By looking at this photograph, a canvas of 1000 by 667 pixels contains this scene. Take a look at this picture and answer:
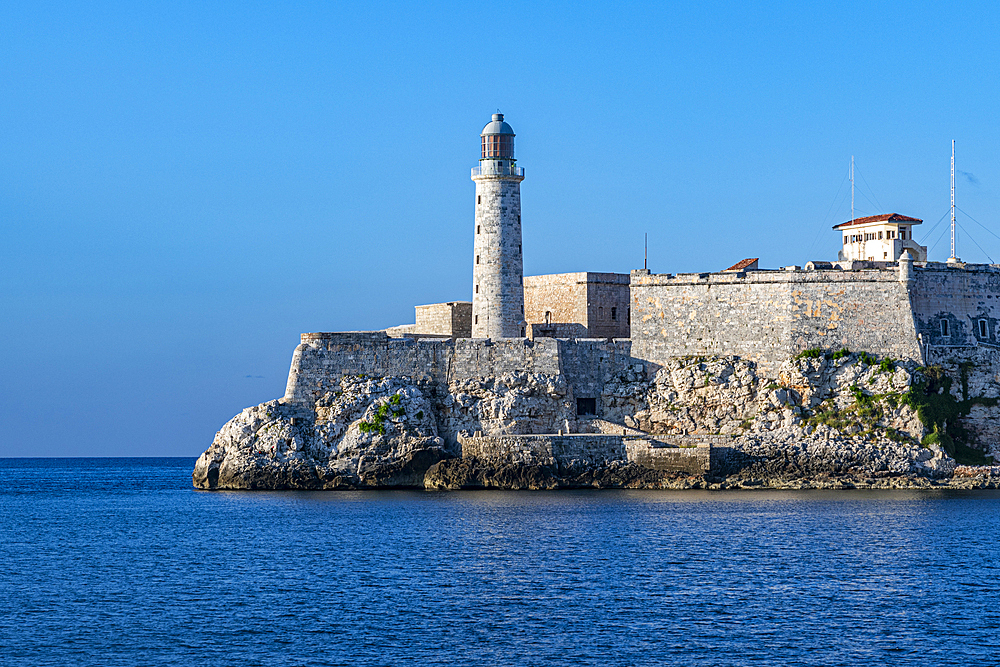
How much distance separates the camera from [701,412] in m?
41.3

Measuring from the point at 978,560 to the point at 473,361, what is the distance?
19949 millimetres

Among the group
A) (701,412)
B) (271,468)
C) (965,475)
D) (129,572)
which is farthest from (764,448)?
(129,572)

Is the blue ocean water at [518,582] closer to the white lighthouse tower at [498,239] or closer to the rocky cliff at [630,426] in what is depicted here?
the rocky cliff at [630,426]

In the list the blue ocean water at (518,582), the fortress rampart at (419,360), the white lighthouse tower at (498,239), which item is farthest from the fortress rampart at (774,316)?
the blue ocean water at (518,582)

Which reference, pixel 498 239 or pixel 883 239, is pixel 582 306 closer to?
pixel 498 239

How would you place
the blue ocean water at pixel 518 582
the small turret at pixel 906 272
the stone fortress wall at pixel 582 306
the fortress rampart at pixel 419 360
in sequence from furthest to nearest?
the stone fortress wall at pixel 582 306 → the fortress rampart at pixel 419 360 → the small turret at pixel 906 272 → the blue ocean water at pixel 518 582

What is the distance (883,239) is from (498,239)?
16.7 m

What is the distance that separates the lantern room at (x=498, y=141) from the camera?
43.8 m

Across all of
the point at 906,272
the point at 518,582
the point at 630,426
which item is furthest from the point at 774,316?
the point at 518,582

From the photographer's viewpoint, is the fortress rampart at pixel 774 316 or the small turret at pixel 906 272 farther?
the small turret at pixel 906 272

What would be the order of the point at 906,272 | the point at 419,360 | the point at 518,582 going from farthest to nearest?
1. the point at 419,360
2. the point at 906,272
3. the point at 518,582

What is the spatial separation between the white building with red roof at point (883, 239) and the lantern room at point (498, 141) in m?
14.9

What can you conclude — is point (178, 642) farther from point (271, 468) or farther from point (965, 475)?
point (965, 475)

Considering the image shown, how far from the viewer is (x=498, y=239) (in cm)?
4347
